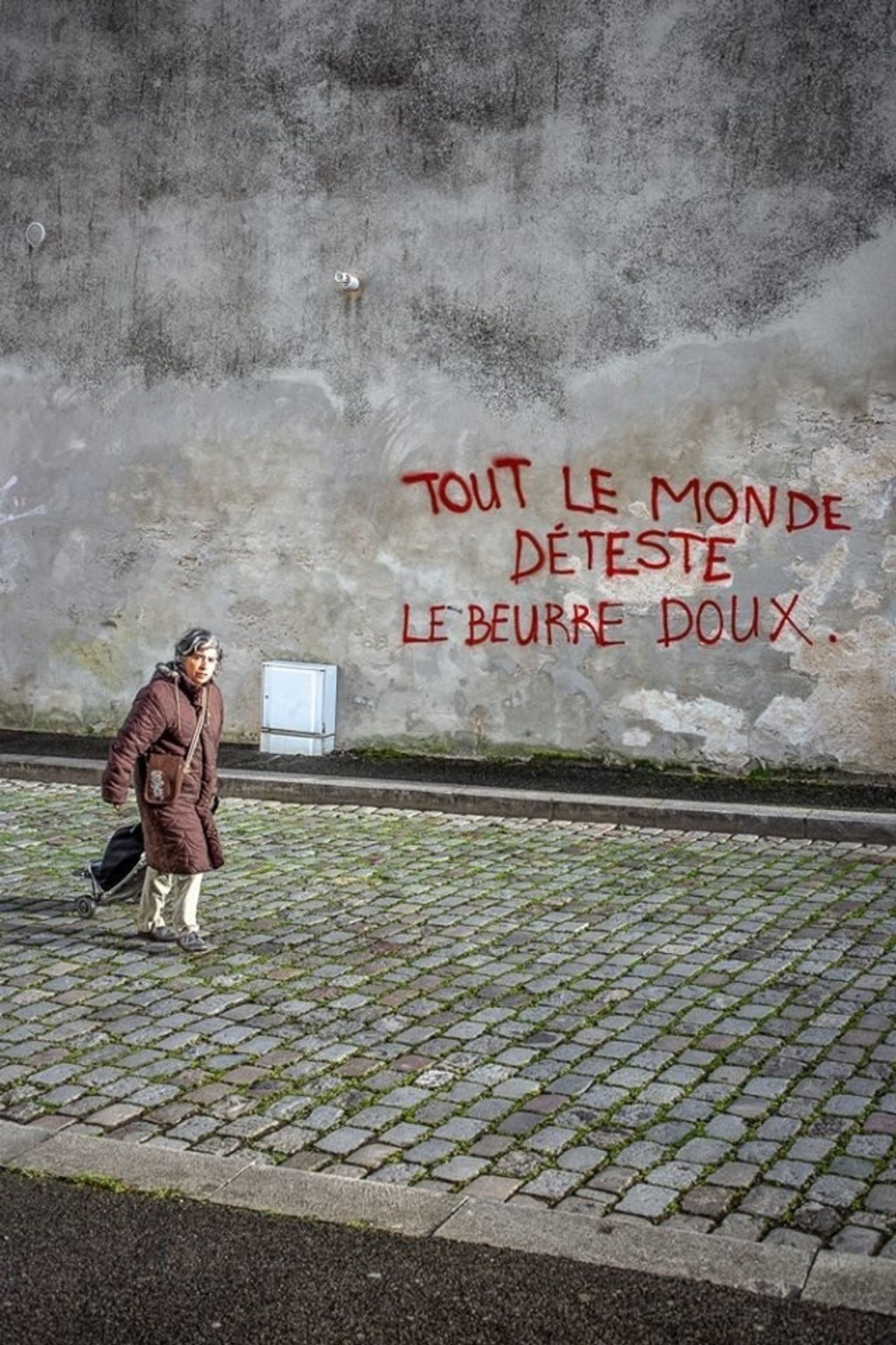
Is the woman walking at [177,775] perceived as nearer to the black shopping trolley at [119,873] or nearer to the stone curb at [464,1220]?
the black shopping trolley at [119,873]

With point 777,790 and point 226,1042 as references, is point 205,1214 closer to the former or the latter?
point 226,1042

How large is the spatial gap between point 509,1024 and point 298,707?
6.53 metres

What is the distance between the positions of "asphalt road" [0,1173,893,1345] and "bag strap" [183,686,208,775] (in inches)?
120

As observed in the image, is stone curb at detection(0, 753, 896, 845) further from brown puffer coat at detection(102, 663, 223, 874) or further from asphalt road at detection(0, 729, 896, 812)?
brown puffer coat at detection(102, 663, 223, 874)

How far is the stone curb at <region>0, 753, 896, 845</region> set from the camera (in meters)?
10.3

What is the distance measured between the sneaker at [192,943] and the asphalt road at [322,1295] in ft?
9.14

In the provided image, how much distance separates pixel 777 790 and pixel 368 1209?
7137 millimetres

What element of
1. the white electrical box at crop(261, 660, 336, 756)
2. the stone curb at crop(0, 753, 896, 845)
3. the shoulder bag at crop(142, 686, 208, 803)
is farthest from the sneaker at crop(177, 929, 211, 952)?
the white electrical box at crop(261, 660, 336, 756)

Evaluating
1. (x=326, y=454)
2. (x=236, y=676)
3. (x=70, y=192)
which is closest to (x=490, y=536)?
(x=326, y=454)

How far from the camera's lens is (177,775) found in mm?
7625

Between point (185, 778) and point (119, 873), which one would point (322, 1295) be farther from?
point (119, 873)

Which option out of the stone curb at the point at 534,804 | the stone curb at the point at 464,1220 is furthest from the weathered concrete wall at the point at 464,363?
the stone curb at the point at 464,1220

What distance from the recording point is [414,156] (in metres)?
12.6

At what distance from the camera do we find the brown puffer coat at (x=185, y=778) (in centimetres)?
752
